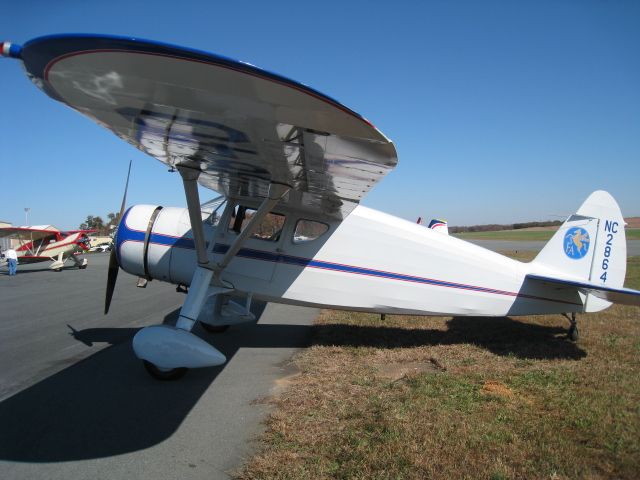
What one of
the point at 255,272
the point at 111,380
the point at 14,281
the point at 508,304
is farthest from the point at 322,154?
the point at 14,281

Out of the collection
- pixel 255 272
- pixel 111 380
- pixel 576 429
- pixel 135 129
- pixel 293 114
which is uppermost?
pixel 293 114

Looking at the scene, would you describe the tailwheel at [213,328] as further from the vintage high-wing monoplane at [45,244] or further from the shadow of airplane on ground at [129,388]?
the vintage high-wing monoplane at [45,244]

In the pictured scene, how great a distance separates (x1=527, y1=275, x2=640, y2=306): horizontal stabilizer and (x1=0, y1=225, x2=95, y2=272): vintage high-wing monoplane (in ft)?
64.2

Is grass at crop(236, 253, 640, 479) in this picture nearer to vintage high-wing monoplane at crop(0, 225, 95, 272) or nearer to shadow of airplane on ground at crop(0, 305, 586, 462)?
shadow of airplane on ground at crop(0, 305, 586, 462)

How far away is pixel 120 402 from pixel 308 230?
2.95 metres

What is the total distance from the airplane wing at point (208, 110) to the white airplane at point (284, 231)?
15 mm

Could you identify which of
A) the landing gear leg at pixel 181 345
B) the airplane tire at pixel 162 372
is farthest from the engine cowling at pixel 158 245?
the airplane tire at pixel 162 372

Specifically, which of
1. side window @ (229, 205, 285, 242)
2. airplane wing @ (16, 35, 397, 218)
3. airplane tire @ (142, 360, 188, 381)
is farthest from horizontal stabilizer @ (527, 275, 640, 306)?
airplane tire @ (142, 360, 188, 381)

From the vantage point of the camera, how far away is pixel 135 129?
128 inches

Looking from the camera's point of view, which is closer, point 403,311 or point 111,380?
point 111,380

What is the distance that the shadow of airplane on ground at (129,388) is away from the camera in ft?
10.1

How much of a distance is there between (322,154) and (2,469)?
322cm

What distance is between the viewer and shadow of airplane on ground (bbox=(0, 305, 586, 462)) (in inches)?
121

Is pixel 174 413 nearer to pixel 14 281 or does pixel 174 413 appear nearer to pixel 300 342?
pixel 300 342
